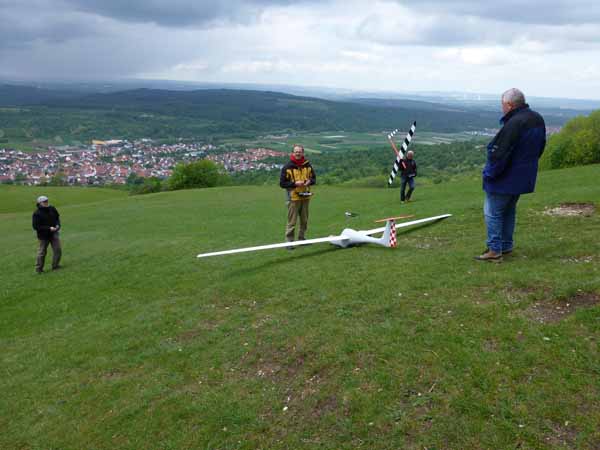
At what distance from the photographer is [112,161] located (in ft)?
469

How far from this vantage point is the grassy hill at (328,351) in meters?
4.87

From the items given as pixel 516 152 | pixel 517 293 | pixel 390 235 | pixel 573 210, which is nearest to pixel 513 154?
pixel 516 152

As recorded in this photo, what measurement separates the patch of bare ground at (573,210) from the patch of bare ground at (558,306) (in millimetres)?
7108

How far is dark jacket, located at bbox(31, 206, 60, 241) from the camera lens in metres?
15.0

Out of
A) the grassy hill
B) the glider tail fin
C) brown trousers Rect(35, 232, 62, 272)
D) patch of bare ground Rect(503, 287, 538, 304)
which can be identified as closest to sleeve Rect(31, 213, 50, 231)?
brown trousers Rect(35, 232, 62, 272)

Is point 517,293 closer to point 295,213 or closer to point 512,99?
point 512,99

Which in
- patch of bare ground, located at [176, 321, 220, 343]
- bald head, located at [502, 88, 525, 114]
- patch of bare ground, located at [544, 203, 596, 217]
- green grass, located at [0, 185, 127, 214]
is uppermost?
bald head, located at [502, 88, 525, 114]

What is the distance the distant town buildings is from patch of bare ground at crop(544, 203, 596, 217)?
101m

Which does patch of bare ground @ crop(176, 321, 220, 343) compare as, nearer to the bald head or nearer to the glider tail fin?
the glider tail fin

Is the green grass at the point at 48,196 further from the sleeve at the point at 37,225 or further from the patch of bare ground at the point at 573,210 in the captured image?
the patch of bare ground at the point at 573,210

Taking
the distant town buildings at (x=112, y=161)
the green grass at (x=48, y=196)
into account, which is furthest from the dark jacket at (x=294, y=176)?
the distant town buildings at (x=112, y=161)

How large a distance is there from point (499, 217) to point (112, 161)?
501 ft

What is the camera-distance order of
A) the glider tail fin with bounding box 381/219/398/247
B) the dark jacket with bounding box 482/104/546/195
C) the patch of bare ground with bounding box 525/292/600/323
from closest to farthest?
the patch of bare ground with bounding box 525/292/600/323 < the dark jacket with bounding box 482/104/546/195 < the glider tail fin with bounding box 381/219/398/247

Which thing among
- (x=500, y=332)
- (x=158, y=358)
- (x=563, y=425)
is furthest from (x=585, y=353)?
(x=158, y=358)
